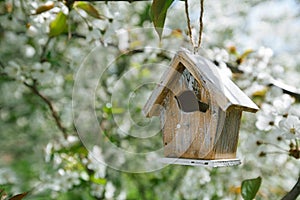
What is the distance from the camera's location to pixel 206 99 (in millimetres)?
856

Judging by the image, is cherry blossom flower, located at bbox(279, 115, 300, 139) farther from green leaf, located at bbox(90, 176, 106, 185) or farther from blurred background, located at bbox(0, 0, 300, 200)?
green leaf, located at bbox(90, 176, 106, 185)

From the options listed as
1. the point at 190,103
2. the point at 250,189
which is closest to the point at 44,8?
the point at 190,103

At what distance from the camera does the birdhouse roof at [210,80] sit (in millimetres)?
780

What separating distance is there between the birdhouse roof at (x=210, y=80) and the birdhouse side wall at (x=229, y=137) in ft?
0.15

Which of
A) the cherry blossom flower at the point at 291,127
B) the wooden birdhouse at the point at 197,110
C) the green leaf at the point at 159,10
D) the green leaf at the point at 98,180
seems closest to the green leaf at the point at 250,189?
the wooden birdhouse at the point at 197,110

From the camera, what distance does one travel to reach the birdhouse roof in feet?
2.56

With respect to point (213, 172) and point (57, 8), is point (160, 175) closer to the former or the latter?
point (213, 172)

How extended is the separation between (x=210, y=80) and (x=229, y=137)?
0.46ft

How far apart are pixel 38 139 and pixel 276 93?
1707 millimetres

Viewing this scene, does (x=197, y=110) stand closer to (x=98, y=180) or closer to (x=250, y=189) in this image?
(x=250, y=189)

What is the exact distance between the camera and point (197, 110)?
86cm

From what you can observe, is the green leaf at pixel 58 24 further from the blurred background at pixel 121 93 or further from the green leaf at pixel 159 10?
the green leaf at pixel 159 10

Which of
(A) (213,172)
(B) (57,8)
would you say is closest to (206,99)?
(B) (57,8)

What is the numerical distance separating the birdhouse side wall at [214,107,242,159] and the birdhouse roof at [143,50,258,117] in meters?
→ 0.05
